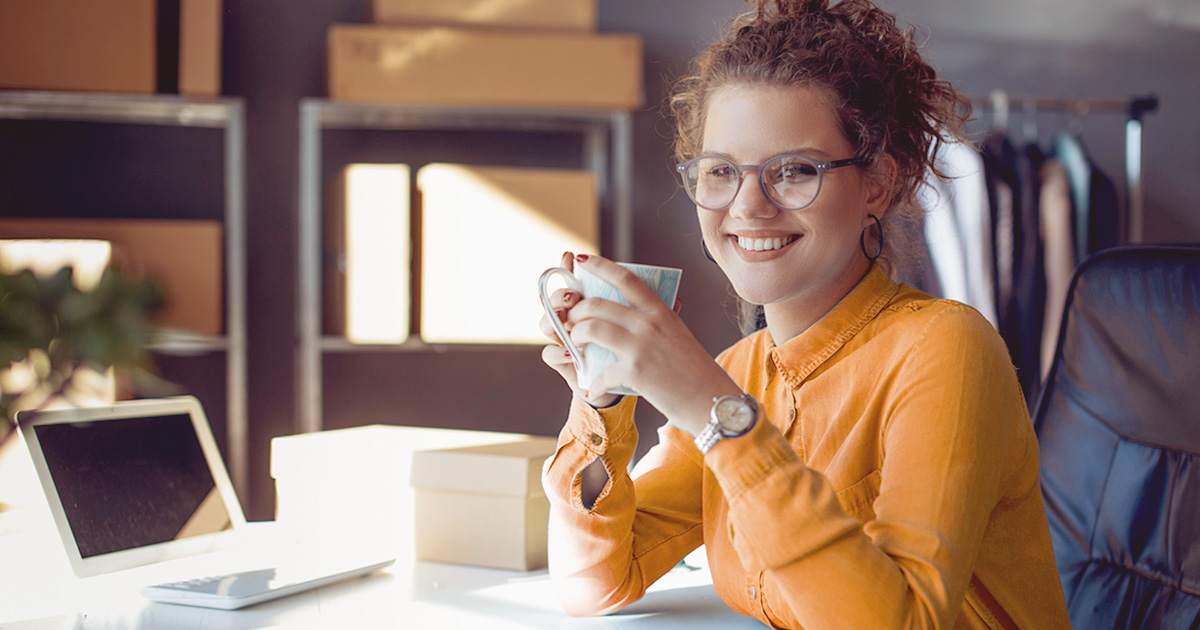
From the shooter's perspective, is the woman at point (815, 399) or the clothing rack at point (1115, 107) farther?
the clothing rack at point (1115, 107)

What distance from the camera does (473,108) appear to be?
2.27m

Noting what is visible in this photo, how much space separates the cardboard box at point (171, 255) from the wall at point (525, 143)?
0.42m

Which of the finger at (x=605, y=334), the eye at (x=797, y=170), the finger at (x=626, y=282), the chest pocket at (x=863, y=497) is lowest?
the chest pocket at (x=863, y=497)

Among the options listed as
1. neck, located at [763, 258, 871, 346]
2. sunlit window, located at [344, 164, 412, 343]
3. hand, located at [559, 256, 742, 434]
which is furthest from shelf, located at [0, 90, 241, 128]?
hand, located at [559, 256, 742, 434]

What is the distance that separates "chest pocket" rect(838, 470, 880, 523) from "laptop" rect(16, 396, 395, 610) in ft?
1.73

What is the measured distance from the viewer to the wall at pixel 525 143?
8.41 ft

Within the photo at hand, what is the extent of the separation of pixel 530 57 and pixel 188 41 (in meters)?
0.76

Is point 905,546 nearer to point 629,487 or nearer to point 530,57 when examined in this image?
point 629,487

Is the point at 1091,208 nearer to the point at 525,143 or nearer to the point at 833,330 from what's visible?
the point at 525,143

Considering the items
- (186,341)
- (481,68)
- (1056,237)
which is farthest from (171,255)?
(1056,237)

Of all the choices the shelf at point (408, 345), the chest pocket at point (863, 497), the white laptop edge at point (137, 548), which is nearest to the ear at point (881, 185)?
the chest pocket at point (863, 497)

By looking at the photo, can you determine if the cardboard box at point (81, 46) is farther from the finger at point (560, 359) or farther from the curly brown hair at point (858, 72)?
the finger at point (560, 359)

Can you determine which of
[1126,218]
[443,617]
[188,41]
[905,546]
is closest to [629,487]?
[443,617]

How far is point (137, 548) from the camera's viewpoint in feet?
3.64
